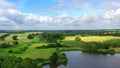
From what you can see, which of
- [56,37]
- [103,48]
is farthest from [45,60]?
[56,37]

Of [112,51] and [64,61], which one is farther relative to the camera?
[112,51]

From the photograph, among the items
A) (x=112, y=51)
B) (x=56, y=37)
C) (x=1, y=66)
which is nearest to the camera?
(x=1, y=66)

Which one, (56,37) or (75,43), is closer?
(75,43)

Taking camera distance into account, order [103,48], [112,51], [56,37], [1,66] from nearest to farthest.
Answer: [1,66] < [112,51] < [103,48] < [56,37]

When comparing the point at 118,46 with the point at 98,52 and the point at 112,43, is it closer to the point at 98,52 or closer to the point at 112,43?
the point at 112,43

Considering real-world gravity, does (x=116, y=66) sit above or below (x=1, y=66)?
below

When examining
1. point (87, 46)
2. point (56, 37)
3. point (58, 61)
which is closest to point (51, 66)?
point (58, 61)

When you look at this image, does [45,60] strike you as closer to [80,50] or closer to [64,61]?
[64,61]

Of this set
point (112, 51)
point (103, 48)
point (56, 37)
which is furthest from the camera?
point (56, 37)

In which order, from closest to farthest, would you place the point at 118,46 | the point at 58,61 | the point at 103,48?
the point at 58,61 < the point at 103,48 < the point at 118,46
